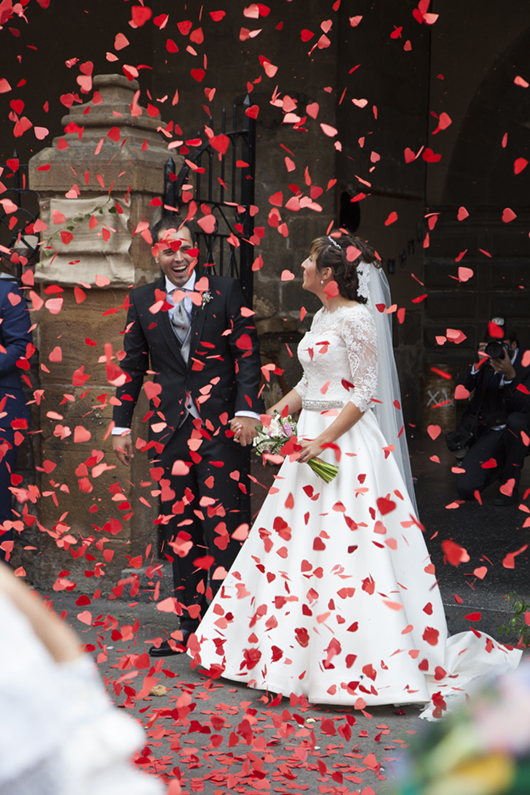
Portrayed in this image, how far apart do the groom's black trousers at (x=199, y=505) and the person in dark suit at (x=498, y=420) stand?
10.2 feet

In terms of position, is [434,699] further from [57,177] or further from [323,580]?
[57,177]

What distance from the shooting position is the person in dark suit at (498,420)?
685 centimetres

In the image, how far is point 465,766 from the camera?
1.80 feet

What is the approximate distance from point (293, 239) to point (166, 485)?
546 centimetres

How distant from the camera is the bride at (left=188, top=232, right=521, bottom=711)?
3512 millimetres

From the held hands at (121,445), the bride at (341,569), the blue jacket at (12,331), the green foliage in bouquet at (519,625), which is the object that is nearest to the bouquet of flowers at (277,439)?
the bride at (341,569)

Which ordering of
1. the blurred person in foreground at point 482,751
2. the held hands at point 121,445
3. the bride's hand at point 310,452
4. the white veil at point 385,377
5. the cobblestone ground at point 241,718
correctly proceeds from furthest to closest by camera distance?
1. the held hands at point 121,445
2. the white veil at point 385,377
3. the bride's hand at point 310,452
4. the cobblestone ground at point 241,718
5. the blurred person in foreground at point 482,751

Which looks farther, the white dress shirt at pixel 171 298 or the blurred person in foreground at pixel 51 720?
the white dress shirt at pixel 171 298

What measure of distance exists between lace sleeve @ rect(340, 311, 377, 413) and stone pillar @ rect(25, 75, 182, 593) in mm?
1456

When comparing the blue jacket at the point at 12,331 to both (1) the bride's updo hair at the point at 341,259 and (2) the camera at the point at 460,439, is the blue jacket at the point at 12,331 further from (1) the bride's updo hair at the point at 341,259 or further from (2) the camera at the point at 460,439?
(2) the camera at the point at 460,439

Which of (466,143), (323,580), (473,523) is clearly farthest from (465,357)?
(323,580)

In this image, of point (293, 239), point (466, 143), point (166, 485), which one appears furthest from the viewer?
point (466, 143)

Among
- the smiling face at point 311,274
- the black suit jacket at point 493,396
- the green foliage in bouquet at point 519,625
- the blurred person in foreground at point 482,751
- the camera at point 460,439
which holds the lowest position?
the green foliage in bouquet at point 519,625

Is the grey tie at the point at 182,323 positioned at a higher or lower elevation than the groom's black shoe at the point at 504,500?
higher
